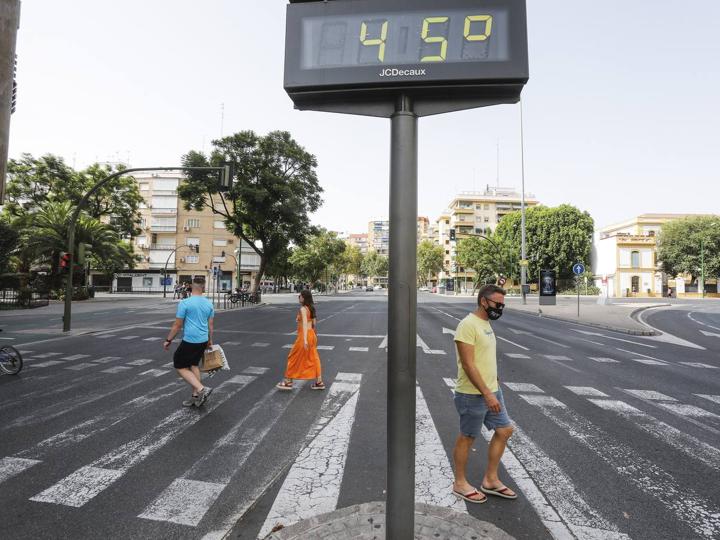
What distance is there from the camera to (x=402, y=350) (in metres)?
2.18

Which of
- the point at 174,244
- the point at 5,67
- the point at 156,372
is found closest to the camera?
the point at 5,67

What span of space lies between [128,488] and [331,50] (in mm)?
3610

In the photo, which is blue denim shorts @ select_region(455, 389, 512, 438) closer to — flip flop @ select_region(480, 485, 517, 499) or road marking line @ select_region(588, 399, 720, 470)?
flip flop @ select_region(480, 485, 517, 499)

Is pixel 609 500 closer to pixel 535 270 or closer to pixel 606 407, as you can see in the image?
pixel 606 407

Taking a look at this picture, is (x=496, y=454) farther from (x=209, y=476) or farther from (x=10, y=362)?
(x=10, y=362)

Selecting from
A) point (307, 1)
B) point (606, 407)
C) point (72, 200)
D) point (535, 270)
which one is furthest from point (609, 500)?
point (535, 270)

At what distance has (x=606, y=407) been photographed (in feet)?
18.8

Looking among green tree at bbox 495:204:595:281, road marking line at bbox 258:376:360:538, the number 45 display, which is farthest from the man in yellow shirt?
green tree at bbox 495:204:595:281

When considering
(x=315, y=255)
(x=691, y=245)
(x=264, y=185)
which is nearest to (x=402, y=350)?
(x=264, y=185)

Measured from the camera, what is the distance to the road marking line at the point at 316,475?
288 cm

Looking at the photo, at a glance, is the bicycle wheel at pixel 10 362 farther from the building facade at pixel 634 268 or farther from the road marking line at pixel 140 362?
the building facade at pixel 634 268

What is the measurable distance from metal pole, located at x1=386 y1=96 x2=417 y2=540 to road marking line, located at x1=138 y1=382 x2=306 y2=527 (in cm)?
155

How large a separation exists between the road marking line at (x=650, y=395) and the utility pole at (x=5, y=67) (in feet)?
32.2

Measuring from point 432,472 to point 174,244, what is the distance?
62.7 m
